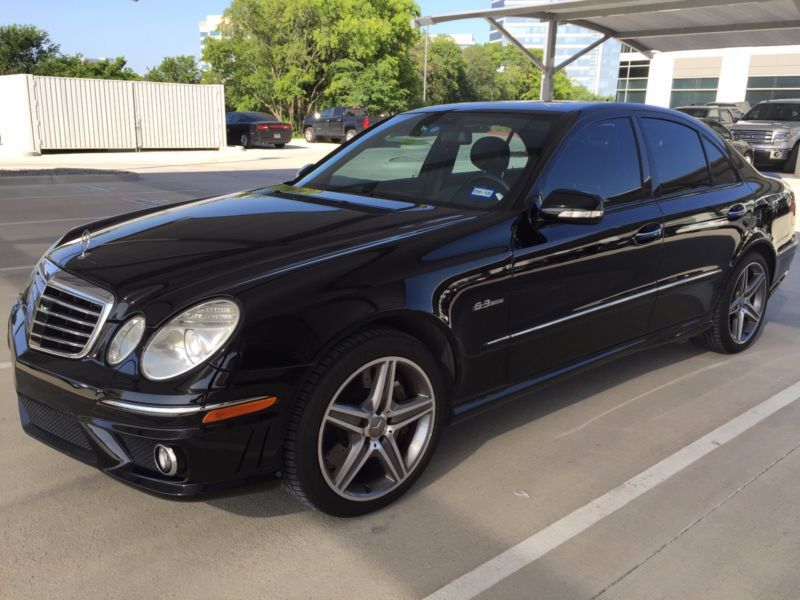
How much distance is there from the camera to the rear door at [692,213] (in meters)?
4.22

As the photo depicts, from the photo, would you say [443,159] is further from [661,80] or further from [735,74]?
[661,80]

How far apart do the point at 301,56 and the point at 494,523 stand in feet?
136

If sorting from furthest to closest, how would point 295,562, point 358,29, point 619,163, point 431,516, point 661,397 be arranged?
1. point 358,29
2. point 661,397
3. point 619,163
4. point 431,516
5. point 295,562

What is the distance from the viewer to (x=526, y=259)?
3.37 m

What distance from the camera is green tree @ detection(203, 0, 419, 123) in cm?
4116

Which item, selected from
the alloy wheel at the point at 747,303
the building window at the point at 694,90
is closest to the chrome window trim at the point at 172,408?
the alloy wheel at the point at 747,303

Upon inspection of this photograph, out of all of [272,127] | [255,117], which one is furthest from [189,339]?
[255,117]

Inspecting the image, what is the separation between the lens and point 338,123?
32938 millimetres

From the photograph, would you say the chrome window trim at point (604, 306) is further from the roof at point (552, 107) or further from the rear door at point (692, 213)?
the roof at point (552, 107)

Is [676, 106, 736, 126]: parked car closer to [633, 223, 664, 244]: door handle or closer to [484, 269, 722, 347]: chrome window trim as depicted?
[484, 269, 722, 347]: chrome window trim

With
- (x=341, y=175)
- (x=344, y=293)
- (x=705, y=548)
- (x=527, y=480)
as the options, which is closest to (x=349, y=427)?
(x=344, y=293)

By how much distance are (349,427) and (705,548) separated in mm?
1438

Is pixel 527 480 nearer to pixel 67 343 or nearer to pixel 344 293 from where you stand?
pixel 344 293

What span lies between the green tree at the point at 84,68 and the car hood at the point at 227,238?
123ft
